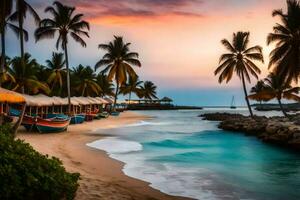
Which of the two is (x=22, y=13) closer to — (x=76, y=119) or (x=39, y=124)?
(x=39, y=124)

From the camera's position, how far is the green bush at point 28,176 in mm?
5449

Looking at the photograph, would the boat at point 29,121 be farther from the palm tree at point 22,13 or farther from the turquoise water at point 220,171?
the palm tree at point 22,13

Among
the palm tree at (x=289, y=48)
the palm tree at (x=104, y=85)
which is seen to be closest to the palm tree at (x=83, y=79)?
the palm tree at (x=104, y=85)

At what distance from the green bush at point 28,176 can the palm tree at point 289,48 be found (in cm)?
2734

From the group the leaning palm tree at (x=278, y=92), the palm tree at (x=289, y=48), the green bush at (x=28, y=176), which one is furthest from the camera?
the leaning palm tree at (x=278, y=92)

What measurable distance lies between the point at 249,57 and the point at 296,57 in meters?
13.2

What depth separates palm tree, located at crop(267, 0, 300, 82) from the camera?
A: 29.7m

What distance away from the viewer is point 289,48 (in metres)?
30.3

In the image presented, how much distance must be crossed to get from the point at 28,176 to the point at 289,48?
29.2 metres

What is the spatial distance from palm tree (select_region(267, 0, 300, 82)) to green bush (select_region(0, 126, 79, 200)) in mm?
27337

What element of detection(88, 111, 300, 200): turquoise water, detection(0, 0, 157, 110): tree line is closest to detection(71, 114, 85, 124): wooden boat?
detection(0, 0, 157, 110): tree line

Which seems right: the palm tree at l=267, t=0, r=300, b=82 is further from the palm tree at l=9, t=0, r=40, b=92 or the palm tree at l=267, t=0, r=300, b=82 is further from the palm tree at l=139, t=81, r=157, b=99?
the palm tree at l=139, t=81, r=157, b=99

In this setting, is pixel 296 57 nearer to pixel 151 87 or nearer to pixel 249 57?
pixel 249 57

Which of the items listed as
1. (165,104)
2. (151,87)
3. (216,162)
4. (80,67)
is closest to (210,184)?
(216,162)
